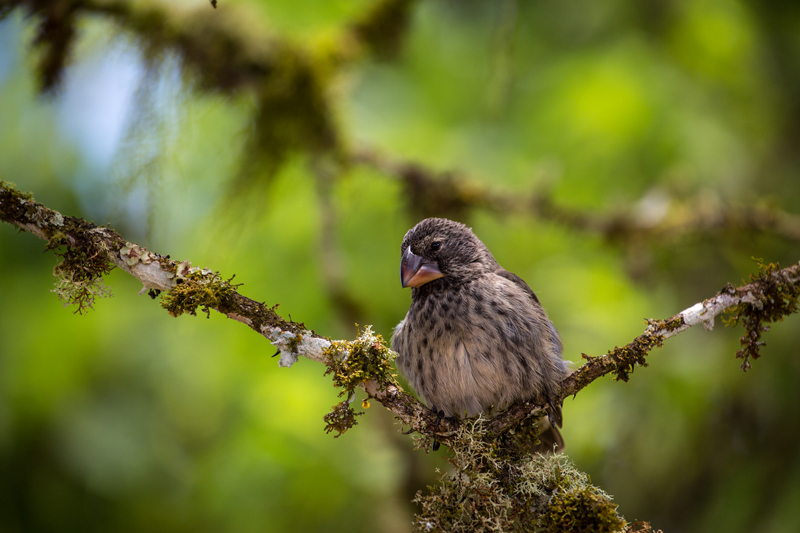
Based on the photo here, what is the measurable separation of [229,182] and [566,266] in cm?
326

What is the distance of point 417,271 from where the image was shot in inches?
119

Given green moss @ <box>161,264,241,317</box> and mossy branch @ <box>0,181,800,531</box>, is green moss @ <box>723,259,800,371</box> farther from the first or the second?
green moss @ <box>161,264,241,317</box>

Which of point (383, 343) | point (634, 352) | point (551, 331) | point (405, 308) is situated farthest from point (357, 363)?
point (405, 308)

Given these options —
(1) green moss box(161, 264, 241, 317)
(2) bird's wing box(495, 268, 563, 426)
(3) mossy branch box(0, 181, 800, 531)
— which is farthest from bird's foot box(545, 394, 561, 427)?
(1) green moss box(161, 264, 241, 317)

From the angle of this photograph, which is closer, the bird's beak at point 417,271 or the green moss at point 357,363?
the green moss at point 357,363

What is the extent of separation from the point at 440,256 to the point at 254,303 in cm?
127

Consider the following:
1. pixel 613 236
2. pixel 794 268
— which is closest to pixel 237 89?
pixel 613 236

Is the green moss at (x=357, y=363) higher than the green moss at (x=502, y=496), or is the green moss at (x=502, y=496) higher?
the green moss at (x=357, y=363)

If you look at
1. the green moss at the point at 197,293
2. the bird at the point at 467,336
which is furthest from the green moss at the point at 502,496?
the green moss at the point at 197,293

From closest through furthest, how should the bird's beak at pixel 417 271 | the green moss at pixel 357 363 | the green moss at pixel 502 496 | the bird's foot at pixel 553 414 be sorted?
the green moss at pixel 502 496 → the green moss at pixel 357 363 → the bird's foot at pixel 553 414 → the bird's beak at pixel 417 271

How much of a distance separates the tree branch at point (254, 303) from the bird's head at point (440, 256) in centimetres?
95

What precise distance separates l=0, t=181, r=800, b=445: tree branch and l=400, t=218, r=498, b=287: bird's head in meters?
0.95

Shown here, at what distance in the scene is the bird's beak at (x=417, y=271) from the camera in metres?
3.02

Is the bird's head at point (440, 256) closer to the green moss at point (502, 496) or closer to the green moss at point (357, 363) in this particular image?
the green moss at point (357, 363)
